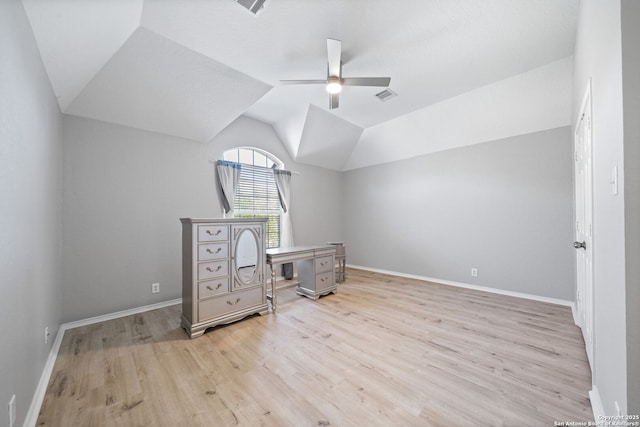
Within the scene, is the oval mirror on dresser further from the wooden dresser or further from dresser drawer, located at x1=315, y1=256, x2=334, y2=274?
dresser drawer, located at x1=315, y1=256, x2=334, y2=274

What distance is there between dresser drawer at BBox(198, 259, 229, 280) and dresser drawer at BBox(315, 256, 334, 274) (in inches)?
53.1

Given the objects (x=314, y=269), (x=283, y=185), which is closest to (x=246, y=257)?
(x=314, y=269)

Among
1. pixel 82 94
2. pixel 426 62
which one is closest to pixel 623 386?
pixel 426 62

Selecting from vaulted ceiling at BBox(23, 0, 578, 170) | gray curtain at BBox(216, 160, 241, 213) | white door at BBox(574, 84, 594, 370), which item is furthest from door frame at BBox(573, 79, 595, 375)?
gray curtain at BBox(216, 160, 241, 213)

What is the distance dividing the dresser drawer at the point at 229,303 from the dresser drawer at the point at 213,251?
0.45 metres

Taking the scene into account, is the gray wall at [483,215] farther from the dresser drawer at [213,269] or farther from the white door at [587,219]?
the dresser drawer at [213,269]

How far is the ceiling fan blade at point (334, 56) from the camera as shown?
202cm

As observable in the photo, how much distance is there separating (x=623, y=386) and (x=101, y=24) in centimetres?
361

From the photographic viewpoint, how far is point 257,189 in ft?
14.0

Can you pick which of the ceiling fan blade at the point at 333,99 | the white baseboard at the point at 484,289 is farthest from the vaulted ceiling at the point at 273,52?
the white baseboard at the point at 484,289

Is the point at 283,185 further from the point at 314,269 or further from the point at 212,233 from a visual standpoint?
the point at 212,233

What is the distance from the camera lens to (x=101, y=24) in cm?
177

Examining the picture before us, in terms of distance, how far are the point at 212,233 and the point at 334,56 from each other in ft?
6.93

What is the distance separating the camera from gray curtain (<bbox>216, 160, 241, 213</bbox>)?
367cm
